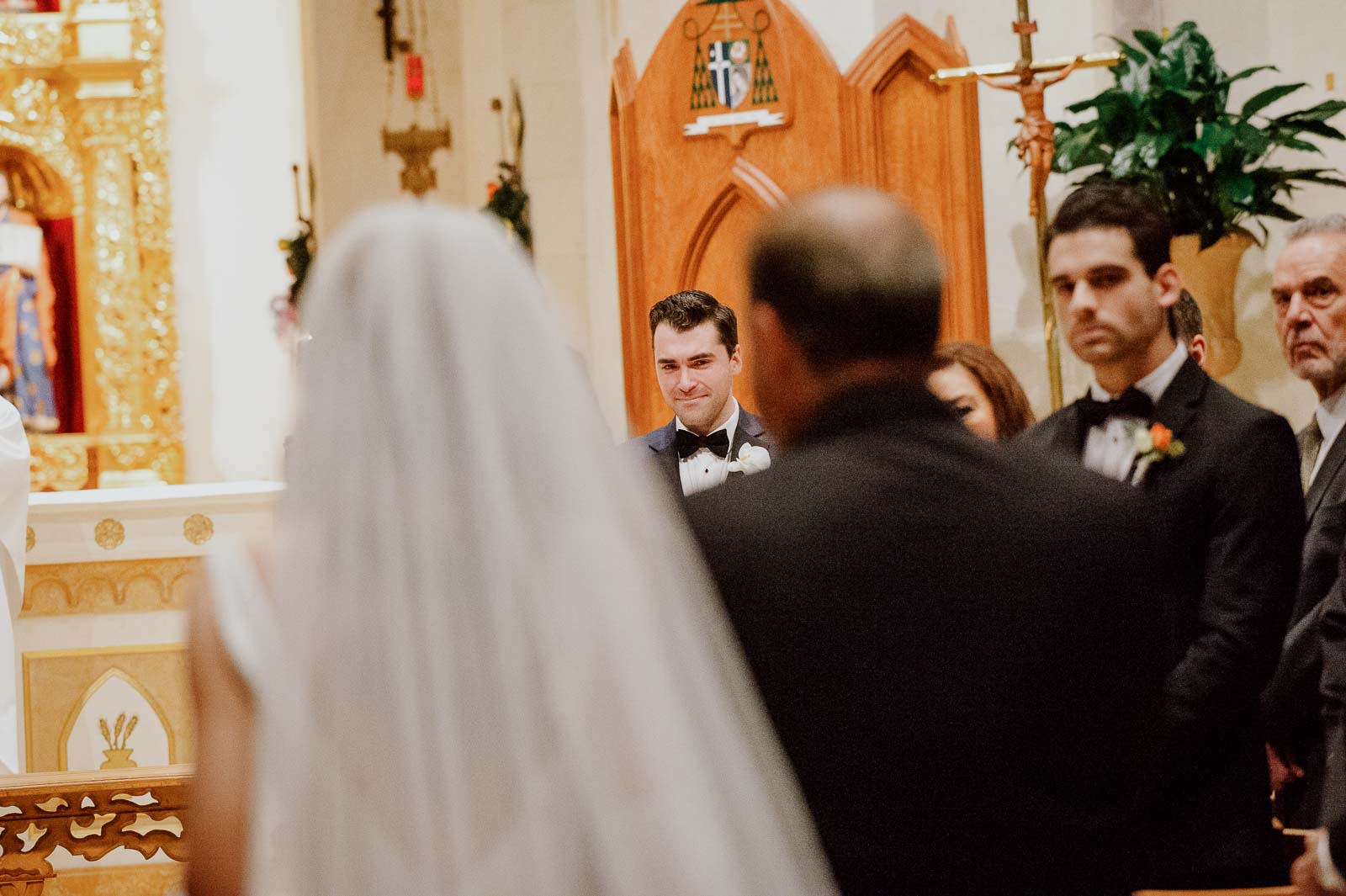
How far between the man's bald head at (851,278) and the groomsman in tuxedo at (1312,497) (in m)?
1.35

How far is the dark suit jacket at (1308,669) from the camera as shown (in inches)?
130

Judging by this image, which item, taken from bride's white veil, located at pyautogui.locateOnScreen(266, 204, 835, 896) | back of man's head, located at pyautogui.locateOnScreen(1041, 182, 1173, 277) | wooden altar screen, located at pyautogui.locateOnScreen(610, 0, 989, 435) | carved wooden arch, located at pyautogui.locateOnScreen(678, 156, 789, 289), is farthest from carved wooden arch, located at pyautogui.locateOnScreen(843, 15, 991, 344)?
bride's white veil, located at pyautogui.locateOnScreen(266, 204, 835, 896)

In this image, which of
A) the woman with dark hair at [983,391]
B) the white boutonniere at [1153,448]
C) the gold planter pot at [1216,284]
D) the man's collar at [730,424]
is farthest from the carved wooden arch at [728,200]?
the white boutonniere at [1153,448]

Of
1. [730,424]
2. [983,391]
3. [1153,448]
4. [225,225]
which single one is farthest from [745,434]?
[225,225]

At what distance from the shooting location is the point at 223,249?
29.6ft

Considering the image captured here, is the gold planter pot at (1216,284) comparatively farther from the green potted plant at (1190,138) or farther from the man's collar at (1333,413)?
the man's collar at (1333,413)

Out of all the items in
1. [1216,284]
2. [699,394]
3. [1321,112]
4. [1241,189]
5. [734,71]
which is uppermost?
[734,71]

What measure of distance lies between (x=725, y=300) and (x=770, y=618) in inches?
243

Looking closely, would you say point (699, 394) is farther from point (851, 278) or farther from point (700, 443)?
point (851, 278)

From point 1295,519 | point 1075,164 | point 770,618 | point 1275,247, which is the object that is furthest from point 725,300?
point 770,618

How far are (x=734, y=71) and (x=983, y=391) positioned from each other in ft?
14.6

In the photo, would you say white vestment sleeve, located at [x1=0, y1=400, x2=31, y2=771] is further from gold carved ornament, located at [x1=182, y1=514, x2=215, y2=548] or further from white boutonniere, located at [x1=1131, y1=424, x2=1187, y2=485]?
white boutonniere, located at [x1=1131, y1=424, x2=1187, y2=485]

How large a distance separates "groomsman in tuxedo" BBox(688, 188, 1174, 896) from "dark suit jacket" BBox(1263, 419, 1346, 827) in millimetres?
1605

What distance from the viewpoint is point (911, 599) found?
177 centimetres
